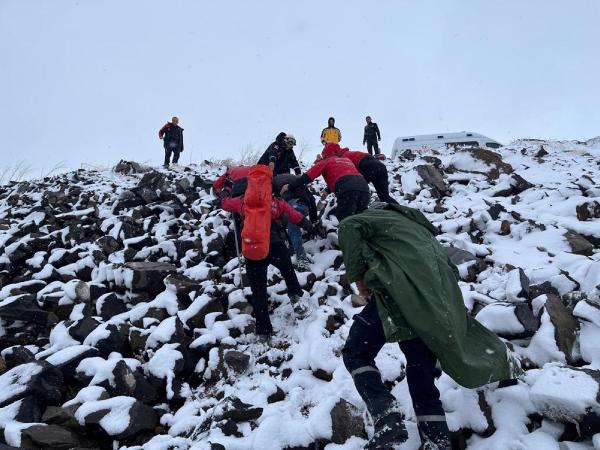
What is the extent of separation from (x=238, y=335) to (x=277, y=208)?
1.70 m

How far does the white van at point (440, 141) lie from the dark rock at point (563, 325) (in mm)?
12404

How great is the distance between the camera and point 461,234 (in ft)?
21.1

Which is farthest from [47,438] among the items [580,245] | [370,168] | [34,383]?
[580,245]

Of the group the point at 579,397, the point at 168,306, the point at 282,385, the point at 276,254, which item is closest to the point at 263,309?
the point at 276,254

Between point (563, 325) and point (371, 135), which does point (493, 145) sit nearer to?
point (371, 135)

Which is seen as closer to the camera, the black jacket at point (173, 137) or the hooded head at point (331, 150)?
the hooded head at point (331, 150)

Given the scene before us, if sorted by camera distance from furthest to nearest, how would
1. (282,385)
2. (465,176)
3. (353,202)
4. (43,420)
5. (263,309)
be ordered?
(465,176)
(353,202)
(263,309)
(282,385)
(43,420)

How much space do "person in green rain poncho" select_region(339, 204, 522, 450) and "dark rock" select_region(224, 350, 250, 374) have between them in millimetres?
1713

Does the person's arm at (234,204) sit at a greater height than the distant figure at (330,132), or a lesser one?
lesser

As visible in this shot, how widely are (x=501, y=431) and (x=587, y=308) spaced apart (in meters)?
1.61

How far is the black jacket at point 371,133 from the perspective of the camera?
14.2 meters

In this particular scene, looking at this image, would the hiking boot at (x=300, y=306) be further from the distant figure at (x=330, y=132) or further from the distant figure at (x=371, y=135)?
the distant figure at (x=371, y=135)

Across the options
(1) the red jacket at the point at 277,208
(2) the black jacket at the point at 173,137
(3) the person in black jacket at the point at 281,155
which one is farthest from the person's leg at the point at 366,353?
(2) the black jacket at the point at 173,137

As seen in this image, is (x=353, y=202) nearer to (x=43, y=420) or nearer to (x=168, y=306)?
(x=168, y=306)
